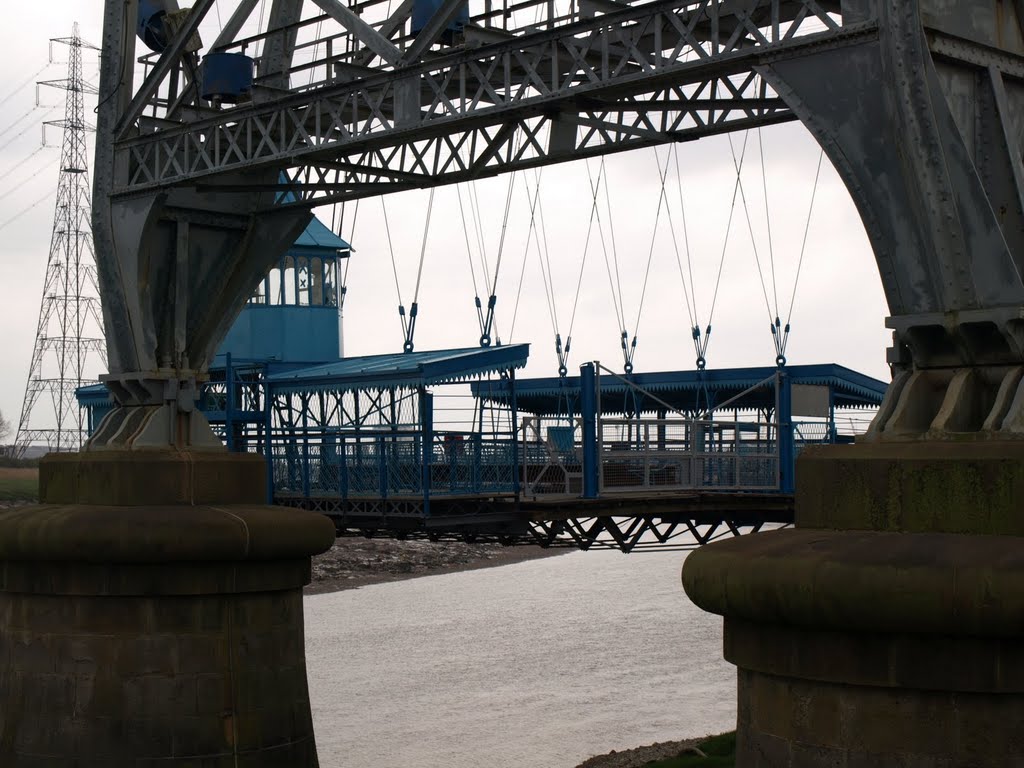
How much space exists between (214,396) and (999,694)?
2207 cm

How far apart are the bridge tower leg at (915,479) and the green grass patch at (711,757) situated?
12.1m

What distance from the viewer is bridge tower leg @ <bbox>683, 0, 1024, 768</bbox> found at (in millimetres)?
11148

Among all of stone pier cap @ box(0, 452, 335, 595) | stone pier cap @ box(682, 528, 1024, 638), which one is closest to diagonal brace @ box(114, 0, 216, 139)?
stone pier cap @ box(0, 452, 335, 595)

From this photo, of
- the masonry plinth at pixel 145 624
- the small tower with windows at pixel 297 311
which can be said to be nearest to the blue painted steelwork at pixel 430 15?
the masonry plinth at pixel 145 624

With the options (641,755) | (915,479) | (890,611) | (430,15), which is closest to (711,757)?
(641,755)

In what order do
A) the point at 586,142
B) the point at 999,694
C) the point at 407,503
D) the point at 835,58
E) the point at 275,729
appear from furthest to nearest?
the point at 407,503
the point at 275,729
the point at 586,142
the point at 835,58
the point at 999,694

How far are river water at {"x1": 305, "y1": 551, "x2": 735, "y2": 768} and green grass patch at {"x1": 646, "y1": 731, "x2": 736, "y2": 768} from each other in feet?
15.7

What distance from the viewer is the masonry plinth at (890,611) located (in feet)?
36.0

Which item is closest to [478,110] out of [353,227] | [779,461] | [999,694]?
[999,694]

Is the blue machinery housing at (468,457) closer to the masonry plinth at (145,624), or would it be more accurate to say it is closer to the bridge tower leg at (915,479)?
the masonry plinth at (145,624)

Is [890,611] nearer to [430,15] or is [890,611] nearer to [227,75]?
[430,15]

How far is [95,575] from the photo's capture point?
786 inches

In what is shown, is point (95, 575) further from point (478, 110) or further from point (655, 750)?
point (655, 750)

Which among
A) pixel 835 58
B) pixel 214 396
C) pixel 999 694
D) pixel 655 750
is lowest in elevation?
pixel 655 750
